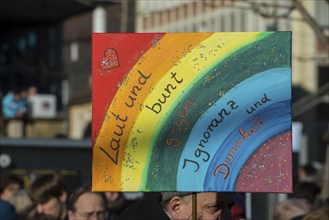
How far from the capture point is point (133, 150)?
5.69 m

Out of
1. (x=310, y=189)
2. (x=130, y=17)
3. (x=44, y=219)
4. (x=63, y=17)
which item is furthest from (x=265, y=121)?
(x=63, y=17)

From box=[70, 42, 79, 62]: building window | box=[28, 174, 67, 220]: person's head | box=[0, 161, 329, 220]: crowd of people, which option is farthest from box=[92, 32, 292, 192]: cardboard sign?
box=[70, 42, 79, 62]: building window

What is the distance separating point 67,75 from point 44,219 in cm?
2555

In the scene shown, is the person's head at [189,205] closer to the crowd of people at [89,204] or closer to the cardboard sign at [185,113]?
the crowd of people at [89,204]

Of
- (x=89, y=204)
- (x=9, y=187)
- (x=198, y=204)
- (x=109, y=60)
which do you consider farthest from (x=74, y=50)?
(x=109, y=60)

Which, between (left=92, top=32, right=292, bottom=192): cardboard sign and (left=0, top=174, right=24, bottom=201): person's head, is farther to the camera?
(left=0, top=174, right=24, bottom=201): person's head

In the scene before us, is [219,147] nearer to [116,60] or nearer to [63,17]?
[116,60]

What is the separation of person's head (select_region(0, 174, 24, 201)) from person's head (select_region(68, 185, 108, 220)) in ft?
9.18

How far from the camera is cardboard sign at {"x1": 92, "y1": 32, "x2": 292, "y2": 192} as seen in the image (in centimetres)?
564

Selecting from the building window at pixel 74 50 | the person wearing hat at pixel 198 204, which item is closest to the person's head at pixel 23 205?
the person wearing hat at pixel 198 204

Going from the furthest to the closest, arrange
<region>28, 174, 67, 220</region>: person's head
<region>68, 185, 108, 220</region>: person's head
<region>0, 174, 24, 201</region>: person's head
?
<region>0, 174, 24, 201</region>: person's head
<region>28, 174, 67, 220</region>: person's head
<region>68, 185, 108, 220</region>: person's head

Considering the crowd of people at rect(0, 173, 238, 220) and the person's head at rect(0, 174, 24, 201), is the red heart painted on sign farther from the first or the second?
the person's head at rect(0, 174, 24, 201)

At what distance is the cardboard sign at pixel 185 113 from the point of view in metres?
5.64

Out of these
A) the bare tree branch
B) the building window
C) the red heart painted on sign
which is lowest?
the red heart painted on sign
